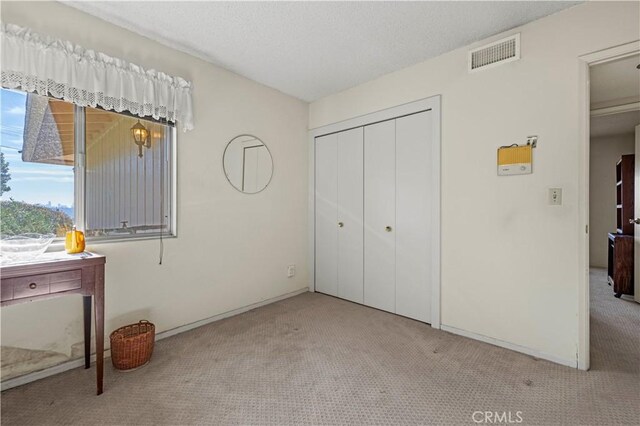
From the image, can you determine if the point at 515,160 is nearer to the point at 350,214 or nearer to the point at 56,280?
the point at 350,214

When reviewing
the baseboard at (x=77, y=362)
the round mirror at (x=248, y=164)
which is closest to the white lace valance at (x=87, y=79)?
the round mirror at (x=248, y=164)

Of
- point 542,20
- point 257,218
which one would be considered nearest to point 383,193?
point 257,218

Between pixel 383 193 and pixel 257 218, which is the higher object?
pixel 383 193

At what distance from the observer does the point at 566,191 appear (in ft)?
6.45

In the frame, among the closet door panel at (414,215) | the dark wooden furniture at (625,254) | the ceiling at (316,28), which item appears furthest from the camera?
the dark wooden furniture at (625,254)

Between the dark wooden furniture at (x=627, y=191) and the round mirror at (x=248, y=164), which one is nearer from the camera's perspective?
the round mirror at (x=248, y=164)

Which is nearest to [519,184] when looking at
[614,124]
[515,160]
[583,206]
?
[515,160]

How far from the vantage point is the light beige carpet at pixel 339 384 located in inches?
60.0

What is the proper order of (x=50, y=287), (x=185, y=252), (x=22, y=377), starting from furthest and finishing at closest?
1. (x=185, y=252)
2. (x=22, y=377)
3. (x=50, y=287)

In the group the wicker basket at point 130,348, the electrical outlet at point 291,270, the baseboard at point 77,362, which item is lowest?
the baseboard at point 77,362

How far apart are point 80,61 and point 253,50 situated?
1200mm

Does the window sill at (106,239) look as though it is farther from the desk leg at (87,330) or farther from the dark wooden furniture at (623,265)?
the dark wooden furniture at (623,265)

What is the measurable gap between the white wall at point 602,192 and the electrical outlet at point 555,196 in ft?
14.9

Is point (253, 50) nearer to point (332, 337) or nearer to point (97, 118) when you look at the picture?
point (97, 118)
